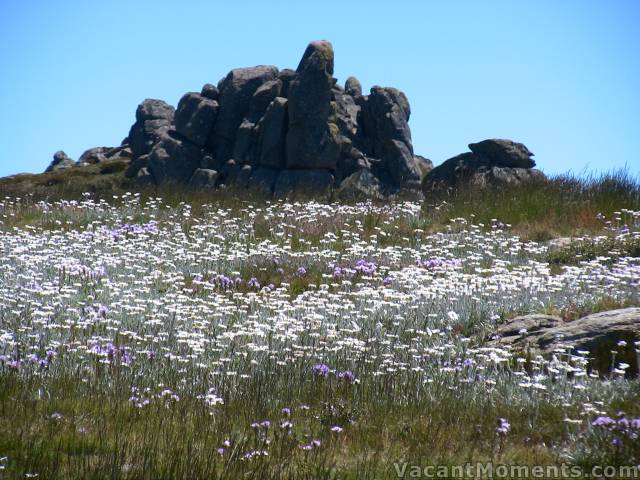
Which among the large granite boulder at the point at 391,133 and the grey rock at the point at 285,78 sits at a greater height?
the grey rock at the point at 285,78

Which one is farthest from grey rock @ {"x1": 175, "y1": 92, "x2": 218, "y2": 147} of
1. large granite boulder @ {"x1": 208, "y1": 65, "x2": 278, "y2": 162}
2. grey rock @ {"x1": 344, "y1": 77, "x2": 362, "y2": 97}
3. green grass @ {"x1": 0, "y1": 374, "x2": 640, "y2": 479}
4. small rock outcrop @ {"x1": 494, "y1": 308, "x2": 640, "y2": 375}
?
green grass @ {"x1": 0, "y1": 374, "x2": 640, "y2": 479}

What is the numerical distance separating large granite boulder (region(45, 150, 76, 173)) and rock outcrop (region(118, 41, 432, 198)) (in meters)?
30.6

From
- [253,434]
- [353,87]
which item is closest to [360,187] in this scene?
[353,87]

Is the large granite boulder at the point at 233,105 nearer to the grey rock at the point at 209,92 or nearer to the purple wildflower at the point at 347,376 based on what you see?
the grey rock at the point at 209,92

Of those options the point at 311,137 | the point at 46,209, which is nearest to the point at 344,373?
the point at 46,209

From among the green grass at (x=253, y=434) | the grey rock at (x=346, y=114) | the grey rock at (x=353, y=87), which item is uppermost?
the grey rock at (x=353, y=87)

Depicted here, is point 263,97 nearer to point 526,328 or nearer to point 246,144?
point 246,144

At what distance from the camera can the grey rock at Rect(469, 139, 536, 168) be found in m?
31.6

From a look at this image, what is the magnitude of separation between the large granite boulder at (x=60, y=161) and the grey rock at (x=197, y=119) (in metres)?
31.9

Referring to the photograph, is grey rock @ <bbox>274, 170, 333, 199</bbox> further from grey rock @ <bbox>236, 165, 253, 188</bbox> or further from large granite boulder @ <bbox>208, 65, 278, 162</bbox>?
large granite boulder @ <bbox>208, 65, 278, 162</bbox>

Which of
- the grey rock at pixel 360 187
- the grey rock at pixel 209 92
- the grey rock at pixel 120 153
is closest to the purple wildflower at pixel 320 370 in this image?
the grey rock at pixel 360 187

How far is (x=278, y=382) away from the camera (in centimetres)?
710

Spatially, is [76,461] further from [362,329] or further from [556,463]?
[362,329]

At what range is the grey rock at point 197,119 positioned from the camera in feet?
124
